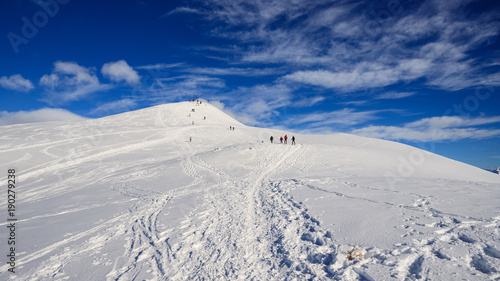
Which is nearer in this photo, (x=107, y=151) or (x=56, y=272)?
(x=56, y=272)

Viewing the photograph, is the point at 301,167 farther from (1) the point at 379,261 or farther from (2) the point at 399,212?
(1) the point at 379,261

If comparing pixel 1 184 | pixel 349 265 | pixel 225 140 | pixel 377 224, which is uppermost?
pixel 225 140

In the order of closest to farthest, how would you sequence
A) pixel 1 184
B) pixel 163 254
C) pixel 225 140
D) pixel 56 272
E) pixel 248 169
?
pixel 56 272
pixel 163 254
pixel 1 184
pixel 248 169
pixel 225 140

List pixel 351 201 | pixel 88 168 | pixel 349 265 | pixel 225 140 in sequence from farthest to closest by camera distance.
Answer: pixel 225 140, pixel 88 168, pixel 351 201, pixel 349 265

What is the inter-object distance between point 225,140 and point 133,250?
37136mm

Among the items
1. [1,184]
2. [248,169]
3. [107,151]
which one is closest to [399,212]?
Answer: [248,169]

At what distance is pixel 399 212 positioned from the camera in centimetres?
892

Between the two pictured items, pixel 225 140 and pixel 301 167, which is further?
pixel 225 140

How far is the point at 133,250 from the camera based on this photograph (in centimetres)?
739

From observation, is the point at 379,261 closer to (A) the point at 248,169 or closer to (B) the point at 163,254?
(B) the point at 163,254

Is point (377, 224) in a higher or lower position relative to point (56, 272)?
higher

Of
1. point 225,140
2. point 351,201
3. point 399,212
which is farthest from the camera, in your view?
point 225,140

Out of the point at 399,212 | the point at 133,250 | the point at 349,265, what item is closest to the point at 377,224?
the point at 399,212

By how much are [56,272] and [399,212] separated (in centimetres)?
1166
